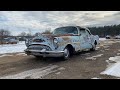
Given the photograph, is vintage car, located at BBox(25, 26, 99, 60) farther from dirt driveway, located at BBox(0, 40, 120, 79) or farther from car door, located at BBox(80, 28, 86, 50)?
dirt driveway, located at BBox(0, 40, 120, 79)

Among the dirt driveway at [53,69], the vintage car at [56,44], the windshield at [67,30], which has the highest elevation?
the windshield at [67,30]

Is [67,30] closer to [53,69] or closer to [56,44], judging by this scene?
[56,44]

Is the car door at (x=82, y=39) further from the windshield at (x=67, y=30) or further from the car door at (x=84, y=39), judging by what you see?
the windshield at (x=67, y=30)

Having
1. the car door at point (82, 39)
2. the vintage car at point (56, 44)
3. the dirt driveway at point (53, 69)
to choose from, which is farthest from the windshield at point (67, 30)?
the dirt driveway at point (53, 69)

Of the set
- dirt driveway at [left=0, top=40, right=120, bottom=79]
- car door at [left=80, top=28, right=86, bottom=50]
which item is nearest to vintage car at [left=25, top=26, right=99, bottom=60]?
car door at [left=80, top=28, right=86, bottom=50]

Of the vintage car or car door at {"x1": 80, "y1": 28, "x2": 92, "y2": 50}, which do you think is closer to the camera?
the vintage car

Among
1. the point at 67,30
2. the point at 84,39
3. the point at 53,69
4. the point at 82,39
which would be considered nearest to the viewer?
the point at 53,69

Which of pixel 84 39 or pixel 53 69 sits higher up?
pixel 84 39

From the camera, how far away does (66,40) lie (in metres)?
7.51

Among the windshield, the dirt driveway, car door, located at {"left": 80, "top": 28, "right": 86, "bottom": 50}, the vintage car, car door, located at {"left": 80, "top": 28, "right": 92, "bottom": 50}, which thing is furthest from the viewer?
car door, located at {"left": 80, "top": 28, "right": 92, "bottom": 50}

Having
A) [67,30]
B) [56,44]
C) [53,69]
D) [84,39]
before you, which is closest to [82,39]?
[84,39]
